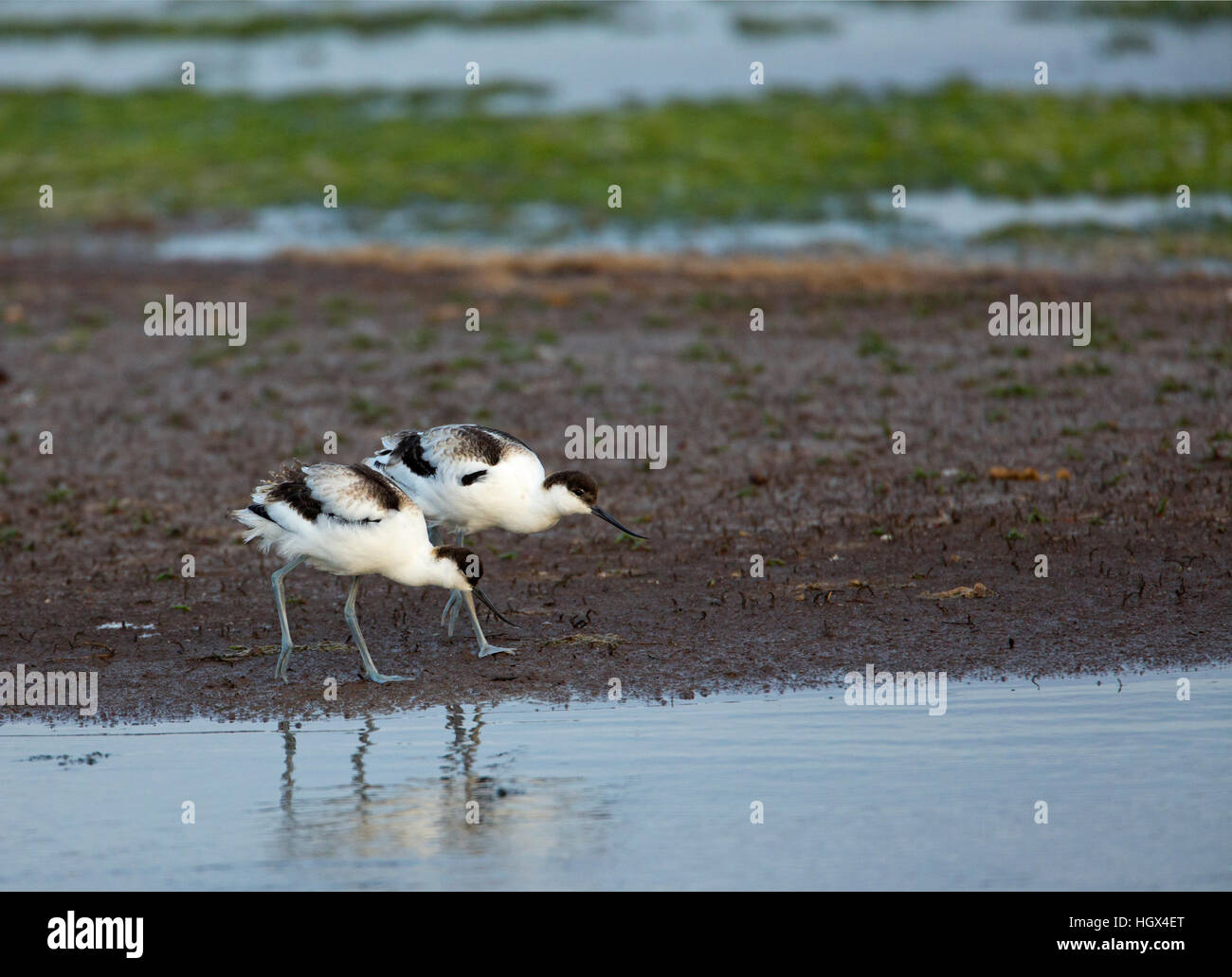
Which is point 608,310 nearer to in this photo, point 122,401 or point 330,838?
point 122,401

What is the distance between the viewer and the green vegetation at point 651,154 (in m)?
35.8

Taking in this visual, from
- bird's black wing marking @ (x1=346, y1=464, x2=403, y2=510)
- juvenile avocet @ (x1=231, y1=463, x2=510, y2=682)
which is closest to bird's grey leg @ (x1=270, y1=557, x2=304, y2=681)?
juvenile avocet @ (x1=231, y1=463, x2=510, y2=682)

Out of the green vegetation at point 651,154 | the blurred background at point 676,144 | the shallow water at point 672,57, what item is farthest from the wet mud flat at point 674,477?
the shallow water at point 672,57

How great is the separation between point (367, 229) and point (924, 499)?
22198 mm

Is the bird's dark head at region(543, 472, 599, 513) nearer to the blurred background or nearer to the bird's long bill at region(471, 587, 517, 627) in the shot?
the bird's long bill at region(471, 587, 517, 627)

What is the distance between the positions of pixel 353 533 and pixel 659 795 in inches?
118

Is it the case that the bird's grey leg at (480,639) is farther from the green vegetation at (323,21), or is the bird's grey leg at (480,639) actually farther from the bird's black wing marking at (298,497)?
the green vegetation at (323,21)

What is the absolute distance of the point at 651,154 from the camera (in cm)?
3894

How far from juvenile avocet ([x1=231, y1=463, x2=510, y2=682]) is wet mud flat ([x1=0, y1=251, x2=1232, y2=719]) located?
534 mm

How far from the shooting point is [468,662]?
10.8m

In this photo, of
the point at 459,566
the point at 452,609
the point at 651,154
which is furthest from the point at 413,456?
the point at 651,154

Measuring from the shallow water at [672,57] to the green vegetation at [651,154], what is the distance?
126 inches
